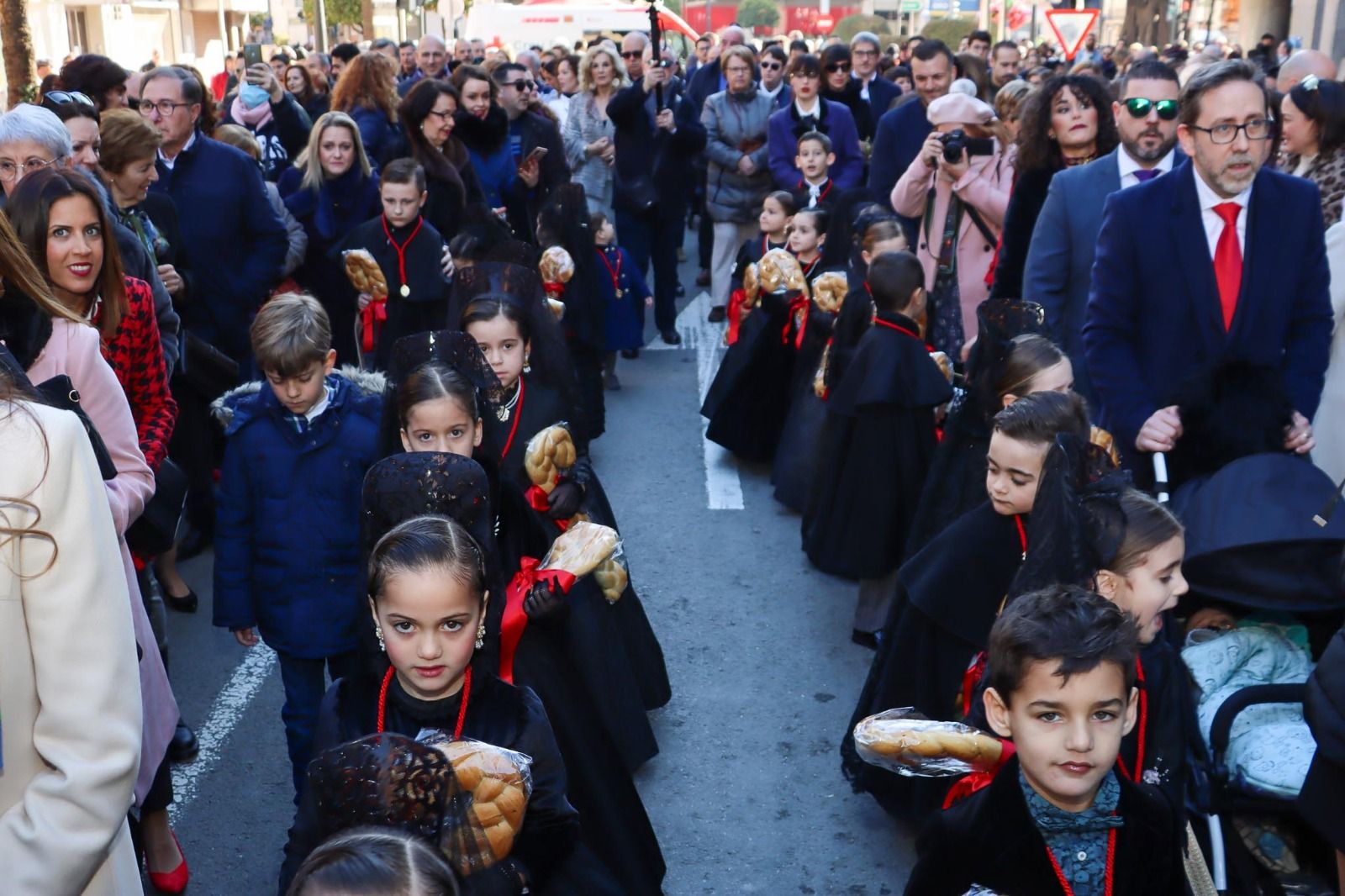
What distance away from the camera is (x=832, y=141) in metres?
11.2

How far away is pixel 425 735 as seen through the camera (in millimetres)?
2939

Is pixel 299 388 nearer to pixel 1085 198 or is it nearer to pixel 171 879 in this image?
pixel 171 879

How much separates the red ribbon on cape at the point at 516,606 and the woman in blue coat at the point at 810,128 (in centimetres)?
761

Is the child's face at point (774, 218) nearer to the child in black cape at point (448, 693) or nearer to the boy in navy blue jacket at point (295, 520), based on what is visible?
the boy in navy blue jacket at point (295, 520)

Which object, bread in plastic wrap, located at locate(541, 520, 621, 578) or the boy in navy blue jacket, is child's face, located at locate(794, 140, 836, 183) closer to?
the boy in navy blue jacket

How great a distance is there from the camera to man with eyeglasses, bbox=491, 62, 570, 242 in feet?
33.9

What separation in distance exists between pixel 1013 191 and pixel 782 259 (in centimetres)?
195

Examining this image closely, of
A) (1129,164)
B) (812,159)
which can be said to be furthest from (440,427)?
(812,159)

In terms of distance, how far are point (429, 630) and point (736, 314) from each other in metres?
5.92

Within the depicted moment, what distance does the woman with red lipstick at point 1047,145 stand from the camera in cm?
627

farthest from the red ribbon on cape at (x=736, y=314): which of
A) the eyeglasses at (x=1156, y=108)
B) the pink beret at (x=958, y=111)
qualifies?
the eyeglasses at (x=1156, y=108)

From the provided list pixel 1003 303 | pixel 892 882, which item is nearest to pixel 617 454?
pixel 1003 303

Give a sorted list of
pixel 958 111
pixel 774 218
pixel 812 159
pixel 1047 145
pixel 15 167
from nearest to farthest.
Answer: pixel 15 167, pixel 1047 145, pixel 958 111, pixel 774 218, pixel 812 159

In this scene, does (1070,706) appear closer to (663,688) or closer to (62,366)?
(62,366)
